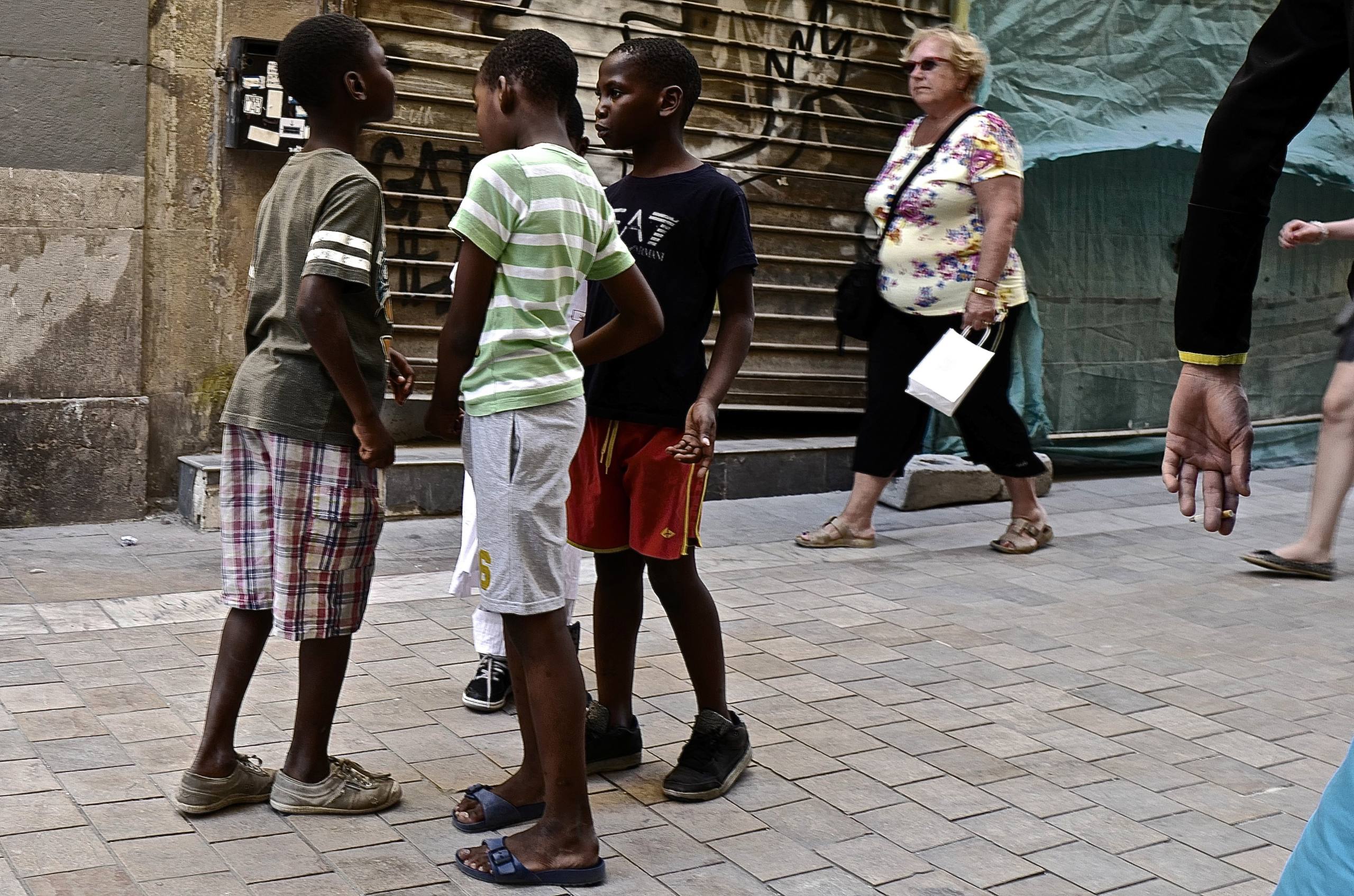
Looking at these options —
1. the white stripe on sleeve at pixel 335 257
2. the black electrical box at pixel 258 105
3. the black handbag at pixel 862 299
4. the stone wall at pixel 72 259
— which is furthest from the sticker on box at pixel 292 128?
the white stripe on sleeve at pixel 335 257

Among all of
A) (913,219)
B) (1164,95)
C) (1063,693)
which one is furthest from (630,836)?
(1164,95)

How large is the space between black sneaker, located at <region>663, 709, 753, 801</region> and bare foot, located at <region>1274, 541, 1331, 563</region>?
3422 mm

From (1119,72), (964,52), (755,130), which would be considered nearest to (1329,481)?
(964,52)

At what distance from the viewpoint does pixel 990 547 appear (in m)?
6.51

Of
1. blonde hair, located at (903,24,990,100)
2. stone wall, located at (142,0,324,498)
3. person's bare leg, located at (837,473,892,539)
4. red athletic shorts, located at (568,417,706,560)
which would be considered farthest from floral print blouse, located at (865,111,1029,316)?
red athletic shorts, located at (568,417,706,560)

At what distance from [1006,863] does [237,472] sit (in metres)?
1.96

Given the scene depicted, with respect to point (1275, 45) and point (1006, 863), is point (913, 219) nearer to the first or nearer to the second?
point (1006, 863)

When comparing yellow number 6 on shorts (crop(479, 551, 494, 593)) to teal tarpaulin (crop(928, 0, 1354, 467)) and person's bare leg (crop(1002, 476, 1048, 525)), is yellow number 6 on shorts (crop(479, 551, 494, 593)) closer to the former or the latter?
person's bare leg (crop(1002, 476, 1048, 525))

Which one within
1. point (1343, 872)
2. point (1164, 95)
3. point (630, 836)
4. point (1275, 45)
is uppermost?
point (1164, 95)

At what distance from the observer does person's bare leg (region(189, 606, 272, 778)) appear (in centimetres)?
336

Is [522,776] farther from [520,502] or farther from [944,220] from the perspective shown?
[944,220]

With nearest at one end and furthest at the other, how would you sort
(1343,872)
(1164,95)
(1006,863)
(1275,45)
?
(1343,872), (1275,45), (1006,863), (1164,95)

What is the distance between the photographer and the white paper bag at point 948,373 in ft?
19.2

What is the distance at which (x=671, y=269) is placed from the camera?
3688 millimetres
